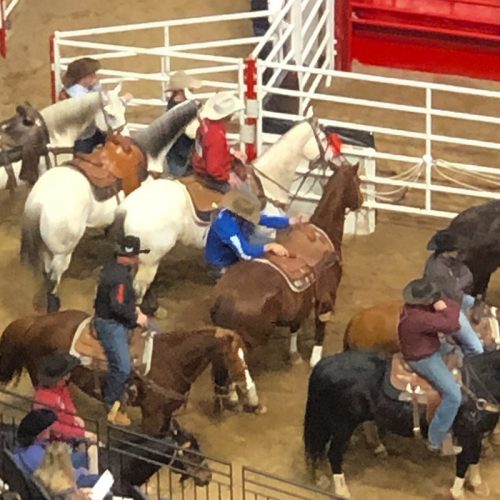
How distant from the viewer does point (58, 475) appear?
6668 millimetres

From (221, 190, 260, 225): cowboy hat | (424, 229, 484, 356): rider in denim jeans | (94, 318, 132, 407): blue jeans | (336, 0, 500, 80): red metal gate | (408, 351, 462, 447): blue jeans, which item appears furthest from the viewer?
(336, 0, 500, 80): red metal gate

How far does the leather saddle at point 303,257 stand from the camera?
8.44 meters

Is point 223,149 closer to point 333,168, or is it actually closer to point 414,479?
point 333,168

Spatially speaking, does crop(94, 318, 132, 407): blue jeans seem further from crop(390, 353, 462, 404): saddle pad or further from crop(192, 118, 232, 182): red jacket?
crop(192, 118, 232, 182): red jacket

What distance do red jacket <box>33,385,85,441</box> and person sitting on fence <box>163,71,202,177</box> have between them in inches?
105

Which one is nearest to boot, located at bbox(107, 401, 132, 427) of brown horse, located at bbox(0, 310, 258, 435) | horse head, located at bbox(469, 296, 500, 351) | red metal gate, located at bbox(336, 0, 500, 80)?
brown horse, located at bbox(0, 310, 258, 435)

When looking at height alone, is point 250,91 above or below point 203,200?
above

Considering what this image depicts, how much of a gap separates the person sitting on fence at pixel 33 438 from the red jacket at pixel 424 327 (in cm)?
174

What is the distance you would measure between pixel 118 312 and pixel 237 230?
3.63ft

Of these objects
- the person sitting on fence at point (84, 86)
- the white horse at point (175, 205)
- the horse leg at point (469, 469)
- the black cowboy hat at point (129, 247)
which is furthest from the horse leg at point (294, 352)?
the person sitting on fence at point (84, 86)

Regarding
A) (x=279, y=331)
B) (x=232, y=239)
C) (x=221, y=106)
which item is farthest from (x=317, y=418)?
(x=221, y=106)

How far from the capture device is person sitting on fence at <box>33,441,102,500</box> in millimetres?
6656

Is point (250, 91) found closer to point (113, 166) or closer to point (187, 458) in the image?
point (113, 166)

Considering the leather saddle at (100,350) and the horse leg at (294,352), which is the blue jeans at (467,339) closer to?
the horse leg at (294,352)
